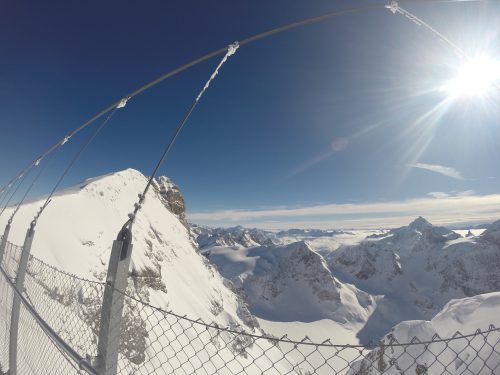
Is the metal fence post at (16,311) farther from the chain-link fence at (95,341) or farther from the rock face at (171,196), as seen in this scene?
the rock face at (171,196)

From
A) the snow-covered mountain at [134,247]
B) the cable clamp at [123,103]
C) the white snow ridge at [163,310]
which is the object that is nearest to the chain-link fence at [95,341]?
the white snow ridge at [163,310]

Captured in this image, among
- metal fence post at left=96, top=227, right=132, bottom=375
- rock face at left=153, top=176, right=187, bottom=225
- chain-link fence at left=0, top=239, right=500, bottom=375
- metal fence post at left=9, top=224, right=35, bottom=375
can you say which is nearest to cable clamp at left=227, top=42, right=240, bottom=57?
metal fence post at left=96, top=227, right=132, bottom=375

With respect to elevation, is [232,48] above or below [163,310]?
above

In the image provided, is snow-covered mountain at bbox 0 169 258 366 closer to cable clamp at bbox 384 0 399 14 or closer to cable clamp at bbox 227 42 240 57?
cable clamp at bbox 227 42 240 57

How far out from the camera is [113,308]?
275cm

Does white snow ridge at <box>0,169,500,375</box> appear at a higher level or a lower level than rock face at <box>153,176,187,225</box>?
lower

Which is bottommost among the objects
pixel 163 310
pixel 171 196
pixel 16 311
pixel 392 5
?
pixel 16 311

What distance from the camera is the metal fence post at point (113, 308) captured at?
269cm

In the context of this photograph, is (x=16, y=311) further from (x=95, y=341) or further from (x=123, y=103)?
(x=123, y=103)

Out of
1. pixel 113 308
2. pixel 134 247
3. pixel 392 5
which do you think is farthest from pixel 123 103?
pixel 134 247

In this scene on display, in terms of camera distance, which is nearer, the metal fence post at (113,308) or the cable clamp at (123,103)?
the metal fence post at (113,308)

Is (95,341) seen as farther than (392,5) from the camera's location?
→ Yes

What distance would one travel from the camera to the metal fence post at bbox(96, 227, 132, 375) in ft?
8.82

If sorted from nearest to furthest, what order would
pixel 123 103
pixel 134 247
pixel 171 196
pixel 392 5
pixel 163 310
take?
1. pixel 163 310
2. pixel 392 5
3. pixel 123 103
4. pixel 134 247
5. pixel 171 196
